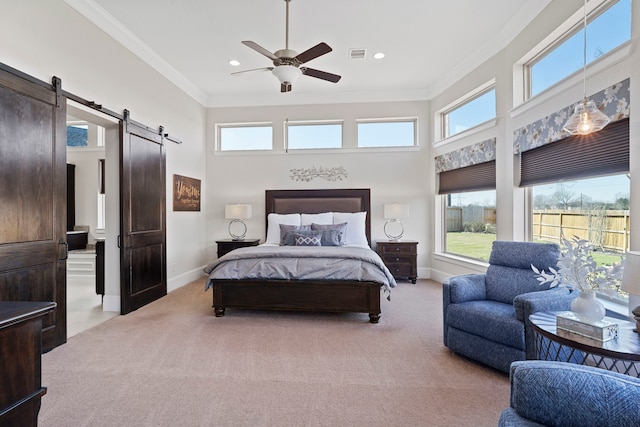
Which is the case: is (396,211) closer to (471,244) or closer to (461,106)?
(471,244)

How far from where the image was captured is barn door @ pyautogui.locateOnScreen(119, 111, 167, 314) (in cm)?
395

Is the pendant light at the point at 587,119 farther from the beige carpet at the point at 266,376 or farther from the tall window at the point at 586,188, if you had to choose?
the beige carpet at the point at 266,376

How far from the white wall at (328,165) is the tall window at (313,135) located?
148 mm

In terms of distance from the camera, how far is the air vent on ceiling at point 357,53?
A: 440 cm

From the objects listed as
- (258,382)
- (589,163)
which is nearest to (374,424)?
(258,382)

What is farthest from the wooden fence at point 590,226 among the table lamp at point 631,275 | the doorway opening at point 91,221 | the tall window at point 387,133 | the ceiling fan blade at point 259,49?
the doorway opening at point 91,221

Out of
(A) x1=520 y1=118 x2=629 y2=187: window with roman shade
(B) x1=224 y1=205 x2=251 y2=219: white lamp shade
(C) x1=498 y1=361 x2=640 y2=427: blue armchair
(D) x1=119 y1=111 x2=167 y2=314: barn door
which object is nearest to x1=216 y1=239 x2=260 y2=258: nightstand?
(B) x1=224 y1=205 x2=251 y2=219: white lamp shade

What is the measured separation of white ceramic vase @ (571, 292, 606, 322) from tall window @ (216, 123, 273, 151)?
17.6 feet

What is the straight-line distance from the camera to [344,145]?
611 cm

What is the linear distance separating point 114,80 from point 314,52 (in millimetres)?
2540

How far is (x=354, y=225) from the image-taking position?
18.0 ft

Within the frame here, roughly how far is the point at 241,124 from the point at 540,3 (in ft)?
16.1

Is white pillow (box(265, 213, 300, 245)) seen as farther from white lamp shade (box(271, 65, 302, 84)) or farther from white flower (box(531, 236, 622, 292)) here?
white flower (box(531, 236, 622, 292))

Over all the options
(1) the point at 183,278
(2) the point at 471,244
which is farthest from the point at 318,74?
(1) the point at 183,278
